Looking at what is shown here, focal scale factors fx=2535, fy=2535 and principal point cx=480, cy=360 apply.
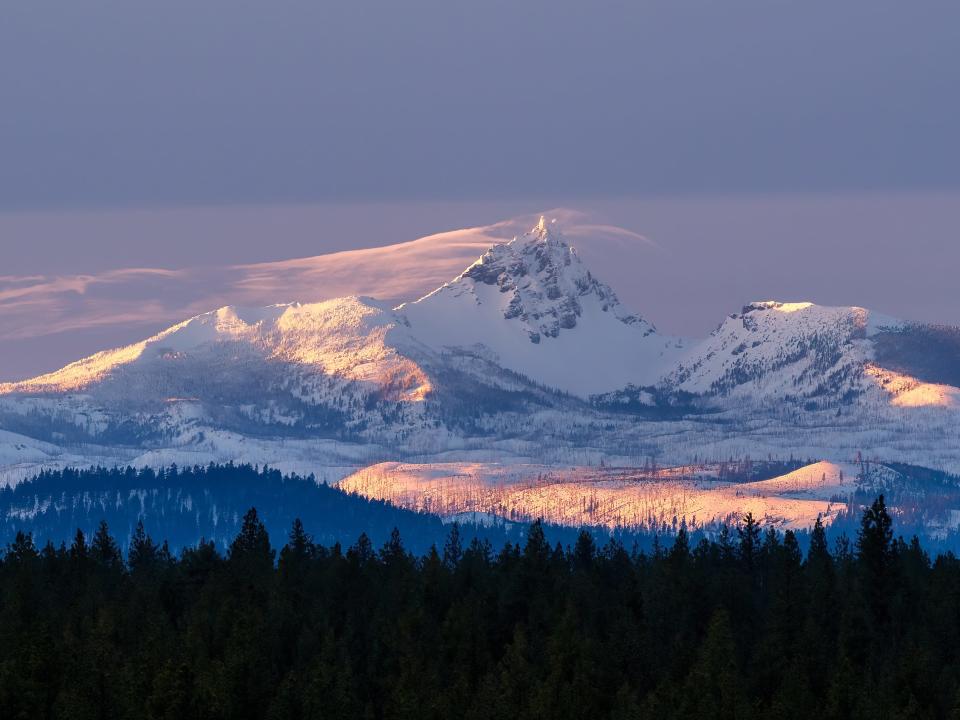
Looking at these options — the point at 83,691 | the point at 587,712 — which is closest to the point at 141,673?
the point at 83,691

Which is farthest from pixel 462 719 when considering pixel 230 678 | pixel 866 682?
pixel 866 682

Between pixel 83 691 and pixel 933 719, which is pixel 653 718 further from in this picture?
pixel 83 691

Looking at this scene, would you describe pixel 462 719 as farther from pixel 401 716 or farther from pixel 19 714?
pixel 19 714

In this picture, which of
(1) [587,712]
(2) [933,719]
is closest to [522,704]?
(1) [587,712]

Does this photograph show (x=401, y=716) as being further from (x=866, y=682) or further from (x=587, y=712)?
(x=866, y=682)

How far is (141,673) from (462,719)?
82.6 ft

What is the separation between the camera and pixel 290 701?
196m

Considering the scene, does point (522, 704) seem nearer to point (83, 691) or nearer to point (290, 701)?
point (290, 701)

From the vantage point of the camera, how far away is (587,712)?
7825 inches

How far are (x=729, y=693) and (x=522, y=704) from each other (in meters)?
16.2

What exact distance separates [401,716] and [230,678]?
51.3ft

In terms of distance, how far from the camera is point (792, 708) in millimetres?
193125

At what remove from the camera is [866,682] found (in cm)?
19962

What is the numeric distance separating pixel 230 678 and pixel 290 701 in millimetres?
6013
